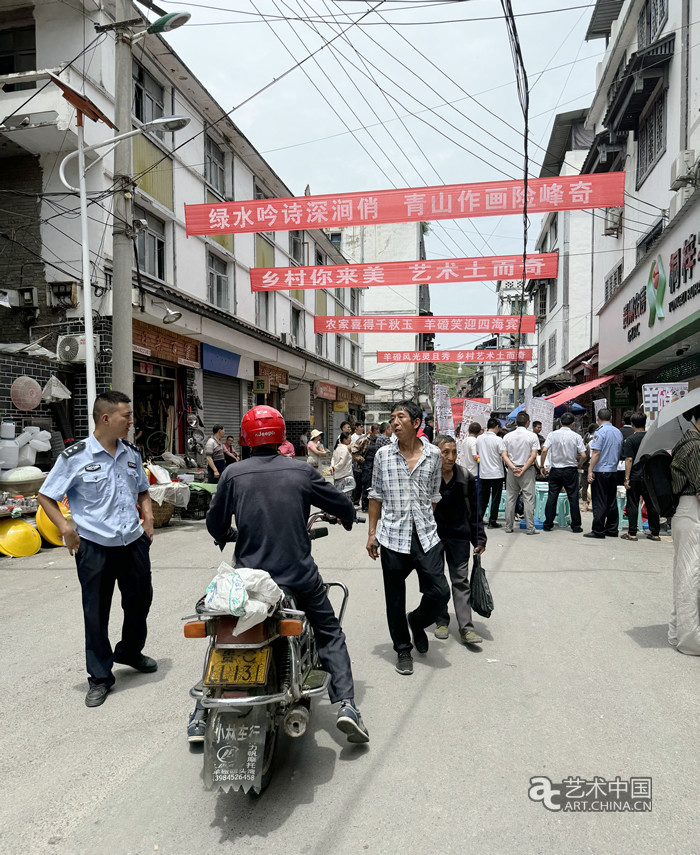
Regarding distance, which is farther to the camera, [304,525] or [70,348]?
[70,348]

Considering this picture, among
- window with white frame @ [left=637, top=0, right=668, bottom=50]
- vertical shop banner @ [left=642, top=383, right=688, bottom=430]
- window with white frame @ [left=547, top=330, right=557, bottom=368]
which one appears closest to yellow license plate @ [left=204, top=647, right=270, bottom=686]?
vertical shop banner @ [left=642, top=383, right=688, bottom=430]

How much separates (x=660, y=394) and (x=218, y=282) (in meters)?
12.8

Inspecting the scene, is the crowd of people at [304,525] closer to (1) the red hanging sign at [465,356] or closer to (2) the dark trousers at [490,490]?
(2) the dark trousers at [490,490]

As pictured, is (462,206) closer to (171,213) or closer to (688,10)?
(688,10)

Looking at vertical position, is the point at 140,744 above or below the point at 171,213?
below

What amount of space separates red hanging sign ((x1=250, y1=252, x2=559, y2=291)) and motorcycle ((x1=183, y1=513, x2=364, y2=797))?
10.9 m

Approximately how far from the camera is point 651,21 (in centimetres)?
1438

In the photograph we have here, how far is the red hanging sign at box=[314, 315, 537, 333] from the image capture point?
682 inches

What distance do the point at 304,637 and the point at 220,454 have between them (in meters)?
10.1

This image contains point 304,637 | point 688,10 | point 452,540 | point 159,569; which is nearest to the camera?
point 304,637

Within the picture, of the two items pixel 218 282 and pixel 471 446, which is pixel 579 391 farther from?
pixel 218 282

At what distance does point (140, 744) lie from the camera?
326 centimetres

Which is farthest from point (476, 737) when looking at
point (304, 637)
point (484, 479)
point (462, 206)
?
point (462, 206)

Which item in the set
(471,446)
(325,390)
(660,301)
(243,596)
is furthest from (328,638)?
(325,390)
